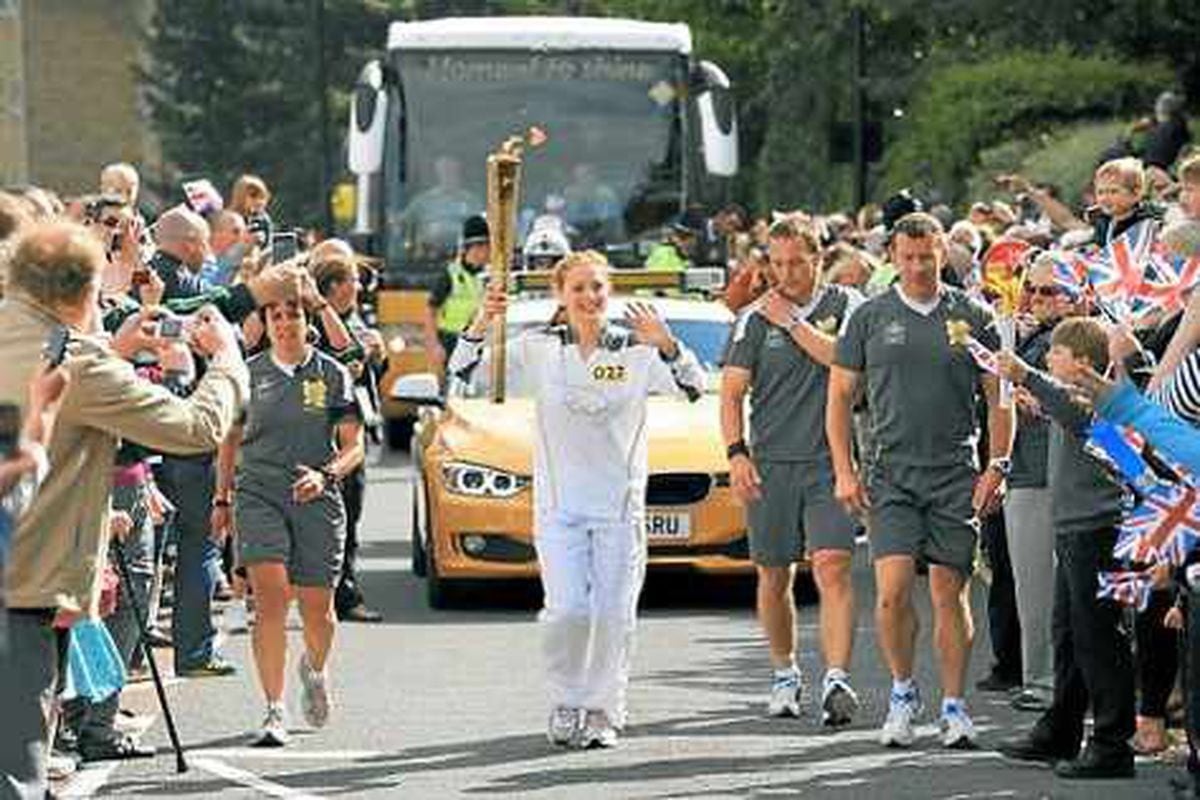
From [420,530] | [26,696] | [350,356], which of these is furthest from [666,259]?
[26,696]

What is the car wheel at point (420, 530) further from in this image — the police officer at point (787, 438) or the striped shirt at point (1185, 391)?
the striped shirt at point (1185, 391)

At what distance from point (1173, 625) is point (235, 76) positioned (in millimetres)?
66261

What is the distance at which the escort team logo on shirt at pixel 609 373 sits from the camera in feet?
44.4

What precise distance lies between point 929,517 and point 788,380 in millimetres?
1155

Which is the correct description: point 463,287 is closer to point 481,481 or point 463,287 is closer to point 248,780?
point 481,481

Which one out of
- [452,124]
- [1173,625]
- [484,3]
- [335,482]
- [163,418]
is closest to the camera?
[163,418]

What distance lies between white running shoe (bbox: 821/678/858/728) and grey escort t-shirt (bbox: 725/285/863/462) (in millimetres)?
991

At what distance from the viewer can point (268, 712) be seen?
1323 centimetres

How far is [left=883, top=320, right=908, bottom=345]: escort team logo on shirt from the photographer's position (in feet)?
43.5

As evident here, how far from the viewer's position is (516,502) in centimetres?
1791

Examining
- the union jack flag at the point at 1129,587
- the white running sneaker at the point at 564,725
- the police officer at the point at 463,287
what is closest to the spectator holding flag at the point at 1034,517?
the white running sneaker at the point at 564,725

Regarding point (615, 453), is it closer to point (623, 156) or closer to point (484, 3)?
point (623, 156)

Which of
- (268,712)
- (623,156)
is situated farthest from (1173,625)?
(623,156)

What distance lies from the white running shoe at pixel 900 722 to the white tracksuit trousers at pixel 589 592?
0.99 metres
